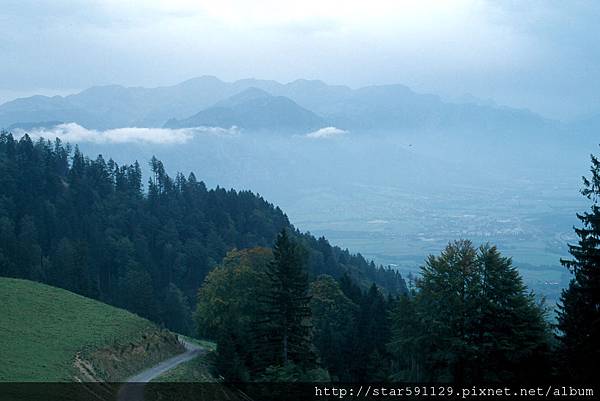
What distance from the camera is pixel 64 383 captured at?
22.9m

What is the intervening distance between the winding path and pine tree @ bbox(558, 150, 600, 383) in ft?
53.1

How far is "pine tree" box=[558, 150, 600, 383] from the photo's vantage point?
2203cm

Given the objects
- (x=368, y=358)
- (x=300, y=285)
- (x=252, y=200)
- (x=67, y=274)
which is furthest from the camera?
(x=252, y=200)

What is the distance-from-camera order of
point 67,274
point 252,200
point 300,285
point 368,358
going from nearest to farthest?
point 300,285
point 368,358
point 67,274
point 252,200

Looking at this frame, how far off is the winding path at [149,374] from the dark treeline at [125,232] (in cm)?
2513

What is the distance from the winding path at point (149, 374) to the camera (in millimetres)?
25805

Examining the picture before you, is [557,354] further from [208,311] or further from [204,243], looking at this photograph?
[204,243]

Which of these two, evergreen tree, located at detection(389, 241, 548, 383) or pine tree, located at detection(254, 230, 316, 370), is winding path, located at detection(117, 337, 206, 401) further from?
evergreen tree, located at detection(389, 241, 548, 383)

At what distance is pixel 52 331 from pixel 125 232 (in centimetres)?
6256

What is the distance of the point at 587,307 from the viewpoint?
23.1 metres

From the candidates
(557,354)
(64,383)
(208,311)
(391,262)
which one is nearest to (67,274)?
(208,311)

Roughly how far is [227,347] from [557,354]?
51.2 ft

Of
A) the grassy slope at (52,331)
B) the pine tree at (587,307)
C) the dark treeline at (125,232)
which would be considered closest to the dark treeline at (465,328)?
the pine tree at (587,307)

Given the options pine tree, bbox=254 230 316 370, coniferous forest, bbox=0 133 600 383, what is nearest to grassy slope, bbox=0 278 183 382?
coniferous forest, bbox=0 133 600 383
